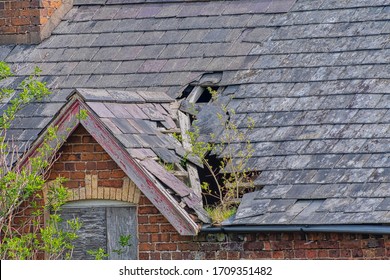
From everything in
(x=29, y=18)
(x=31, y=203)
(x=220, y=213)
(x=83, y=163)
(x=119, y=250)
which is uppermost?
(x=29, y=18)

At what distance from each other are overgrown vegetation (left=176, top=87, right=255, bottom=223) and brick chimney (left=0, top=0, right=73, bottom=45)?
11.5 feet

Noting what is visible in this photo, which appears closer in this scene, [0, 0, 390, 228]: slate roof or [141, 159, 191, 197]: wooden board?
[0, 0, 390, 228]: slate roof

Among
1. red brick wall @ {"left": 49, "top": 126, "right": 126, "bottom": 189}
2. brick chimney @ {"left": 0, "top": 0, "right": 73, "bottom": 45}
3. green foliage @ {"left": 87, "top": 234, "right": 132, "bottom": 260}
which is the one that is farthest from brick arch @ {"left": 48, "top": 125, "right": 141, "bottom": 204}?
brick chimney @ {"left": 0, "top": 0, "right": 73, "bottom": 45}

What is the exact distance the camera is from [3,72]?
1534 cm

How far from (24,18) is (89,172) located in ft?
13.8

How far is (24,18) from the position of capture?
60.0 ft

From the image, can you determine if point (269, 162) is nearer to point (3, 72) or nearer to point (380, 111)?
point (380, 111)

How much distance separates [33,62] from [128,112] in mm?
2892

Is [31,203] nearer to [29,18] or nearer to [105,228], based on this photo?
[105,228]

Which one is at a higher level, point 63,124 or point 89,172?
point 63,124

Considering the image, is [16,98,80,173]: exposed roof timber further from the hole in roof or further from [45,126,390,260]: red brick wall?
the hole in roof

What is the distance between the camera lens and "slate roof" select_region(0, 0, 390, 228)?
1400 centimetres

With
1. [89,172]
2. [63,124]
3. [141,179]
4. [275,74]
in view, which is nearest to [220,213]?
[141,179]

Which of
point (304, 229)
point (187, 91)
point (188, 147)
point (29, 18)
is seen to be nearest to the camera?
point (304, 229)
